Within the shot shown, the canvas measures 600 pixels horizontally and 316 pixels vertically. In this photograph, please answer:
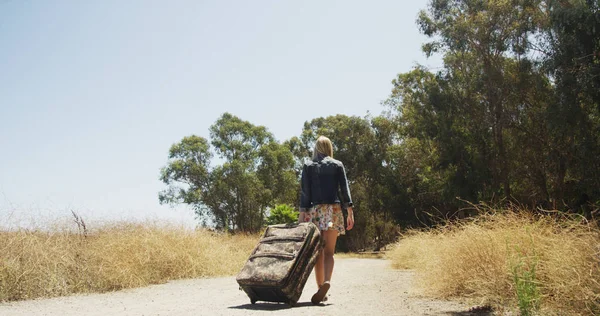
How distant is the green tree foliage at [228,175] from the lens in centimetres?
4331

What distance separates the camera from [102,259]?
11.0 metres

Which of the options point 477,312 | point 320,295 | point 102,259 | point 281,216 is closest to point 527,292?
point 477,312

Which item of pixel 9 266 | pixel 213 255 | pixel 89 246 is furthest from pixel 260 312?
pixel 213 255

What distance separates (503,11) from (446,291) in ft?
66.5

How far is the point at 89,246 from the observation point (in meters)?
11.4

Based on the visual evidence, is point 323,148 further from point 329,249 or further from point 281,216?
point 281,216

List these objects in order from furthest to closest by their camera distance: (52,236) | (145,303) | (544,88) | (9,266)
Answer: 1. (544,88)
2. (52,236)
3. (9,266)
4. (145,303)

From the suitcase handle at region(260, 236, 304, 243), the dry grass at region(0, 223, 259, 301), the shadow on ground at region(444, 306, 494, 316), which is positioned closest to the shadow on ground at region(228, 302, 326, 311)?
the suitcase handle at region(260, 236, 304, 243)

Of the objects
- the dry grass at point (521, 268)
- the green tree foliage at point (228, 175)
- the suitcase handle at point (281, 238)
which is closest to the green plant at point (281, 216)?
the green tree foliage at point (228, 175)

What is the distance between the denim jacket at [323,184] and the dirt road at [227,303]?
135 cm

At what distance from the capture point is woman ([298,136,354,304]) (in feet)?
23.3

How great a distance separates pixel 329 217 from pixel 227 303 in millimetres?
1901

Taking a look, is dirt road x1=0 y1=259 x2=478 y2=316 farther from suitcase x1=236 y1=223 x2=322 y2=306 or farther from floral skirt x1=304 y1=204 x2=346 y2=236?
floral skirt x1=304 y1=204 x2=346 y2=236

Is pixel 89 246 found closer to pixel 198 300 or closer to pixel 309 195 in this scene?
pixel 198 300
